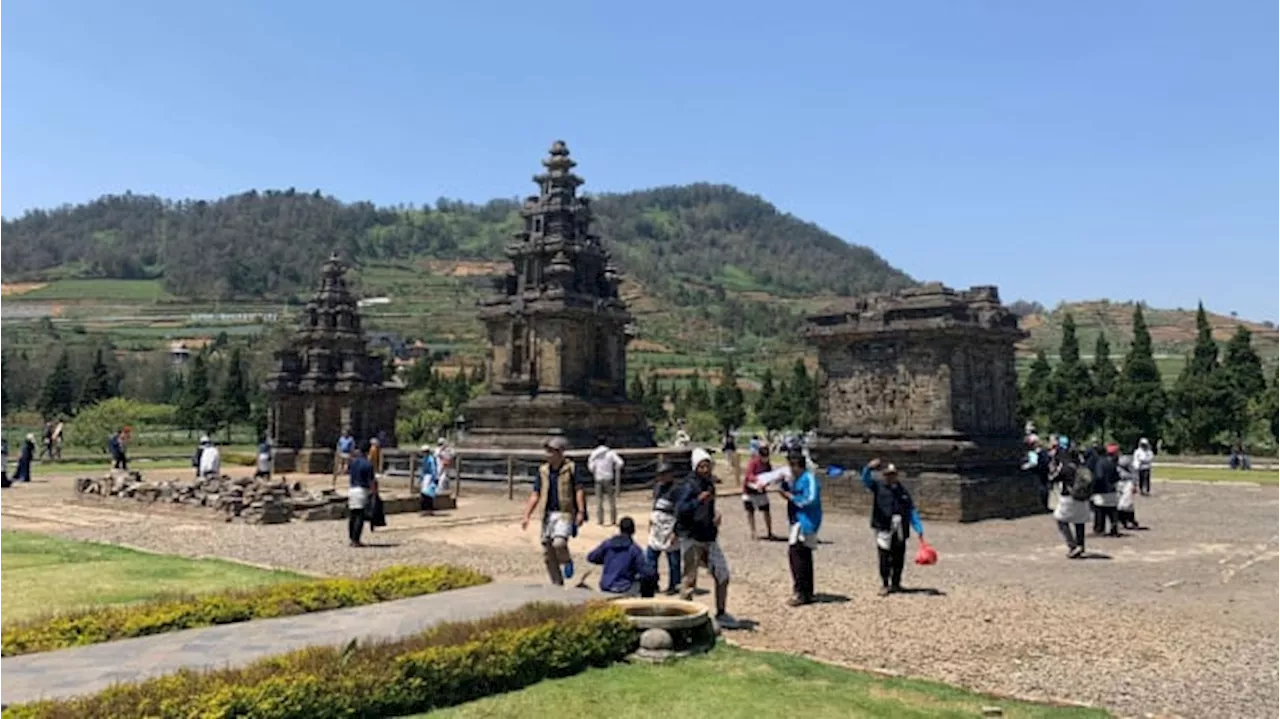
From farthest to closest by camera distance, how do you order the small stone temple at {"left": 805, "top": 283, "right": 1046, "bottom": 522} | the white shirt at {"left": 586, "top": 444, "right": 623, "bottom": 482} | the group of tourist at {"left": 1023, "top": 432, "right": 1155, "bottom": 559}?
the small stone temple at {"left": 805, "top": 283, "right": 1046, "bottom": 522}
the white shirt at {"left": 586, "top": 444, "right": 623, "bottom": 482}
the group of tourist at {"left": 1023, "top": 432, "right": 1155, "bottom": 559}

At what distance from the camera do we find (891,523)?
1209cm

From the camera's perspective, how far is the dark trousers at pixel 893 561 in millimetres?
12141

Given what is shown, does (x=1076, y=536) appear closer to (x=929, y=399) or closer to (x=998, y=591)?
(x=998, y=591)

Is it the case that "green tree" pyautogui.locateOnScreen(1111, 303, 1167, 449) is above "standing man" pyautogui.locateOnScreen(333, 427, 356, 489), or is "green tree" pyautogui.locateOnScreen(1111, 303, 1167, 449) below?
above

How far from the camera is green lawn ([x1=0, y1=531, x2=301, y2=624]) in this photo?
11.3m

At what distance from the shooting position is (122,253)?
625ft

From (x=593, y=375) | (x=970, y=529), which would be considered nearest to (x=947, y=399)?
(x=970, y=529)

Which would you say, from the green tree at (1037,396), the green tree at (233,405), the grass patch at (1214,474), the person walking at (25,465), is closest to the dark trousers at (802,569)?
the person walking at (25,465)

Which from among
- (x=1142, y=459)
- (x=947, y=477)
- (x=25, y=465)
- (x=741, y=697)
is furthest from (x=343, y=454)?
(x=741, y=697)

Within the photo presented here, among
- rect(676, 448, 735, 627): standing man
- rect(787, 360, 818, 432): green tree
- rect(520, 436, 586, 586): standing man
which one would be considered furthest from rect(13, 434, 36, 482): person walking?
rect(787, 360, 818, 432): green tree

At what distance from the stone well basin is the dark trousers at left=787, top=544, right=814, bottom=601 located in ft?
7.68

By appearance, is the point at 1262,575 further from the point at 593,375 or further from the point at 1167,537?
the point at 593,375

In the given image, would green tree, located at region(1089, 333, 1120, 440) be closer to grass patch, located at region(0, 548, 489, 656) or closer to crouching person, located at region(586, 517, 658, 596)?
crouching person, located at region(586, 517, 658, 596)

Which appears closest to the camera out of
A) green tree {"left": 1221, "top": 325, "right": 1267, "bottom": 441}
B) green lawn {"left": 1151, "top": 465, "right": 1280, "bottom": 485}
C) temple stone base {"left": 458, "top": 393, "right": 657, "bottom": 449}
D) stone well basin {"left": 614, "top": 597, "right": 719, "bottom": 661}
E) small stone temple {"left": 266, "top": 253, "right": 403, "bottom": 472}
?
stone well basin {"left": 614, "top": 597, "right": 719, "bottom": 661}
